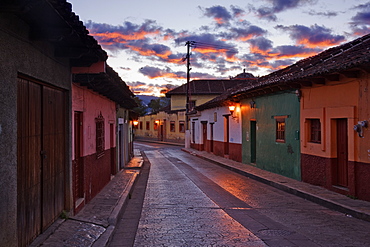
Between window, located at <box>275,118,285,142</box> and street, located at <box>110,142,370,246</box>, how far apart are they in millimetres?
3177

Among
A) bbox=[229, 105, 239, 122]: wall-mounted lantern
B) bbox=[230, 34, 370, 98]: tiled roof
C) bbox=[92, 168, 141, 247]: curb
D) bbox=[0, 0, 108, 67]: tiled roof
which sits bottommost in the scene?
bbox=[92, 168, 141, 247]: curb

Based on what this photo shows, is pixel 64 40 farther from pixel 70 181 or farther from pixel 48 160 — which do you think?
pixel 70 181

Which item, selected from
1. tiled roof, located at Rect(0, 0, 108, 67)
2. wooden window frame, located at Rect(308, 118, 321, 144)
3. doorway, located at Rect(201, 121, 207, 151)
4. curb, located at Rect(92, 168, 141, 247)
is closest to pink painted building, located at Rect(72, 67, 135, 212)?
curb, located at Rect(92, 168, 141, 247)

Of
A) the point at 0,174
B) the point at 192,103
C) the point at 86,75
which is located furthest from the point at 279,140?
the point at 192,103

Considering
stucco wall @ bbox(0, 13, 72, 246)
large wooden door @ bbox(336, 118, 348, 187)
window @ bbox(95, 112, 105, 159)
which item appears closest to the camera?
stucco wall @ bbox(0, 13, 72, 246)

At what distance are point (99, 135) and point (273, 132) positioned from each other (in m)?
7.43

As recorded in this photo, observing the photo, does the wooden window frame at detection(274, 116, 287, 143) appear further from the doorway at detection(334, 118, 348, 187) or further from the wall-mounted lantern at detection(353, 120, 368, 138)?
the wall-mounted lantern at detection(353, 120, 368, 138)

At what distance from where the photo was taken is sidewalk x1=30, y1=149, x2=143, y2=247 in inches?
231

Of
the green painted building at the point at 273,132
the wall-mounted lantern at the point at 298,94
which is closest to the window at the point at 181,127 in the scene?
the green painted building at the point at 273,132

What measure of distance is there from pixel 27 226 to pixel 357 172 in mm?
7777

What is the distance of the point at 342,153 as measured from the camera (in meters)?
11.0

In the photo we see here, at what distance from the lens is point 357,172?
31.9 feet

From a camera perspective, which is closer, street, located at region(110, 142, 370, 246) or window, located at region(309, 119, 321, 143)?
street, located at region(110, 142, 370, 246)

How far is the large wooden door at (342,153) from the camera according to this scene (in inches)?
422
